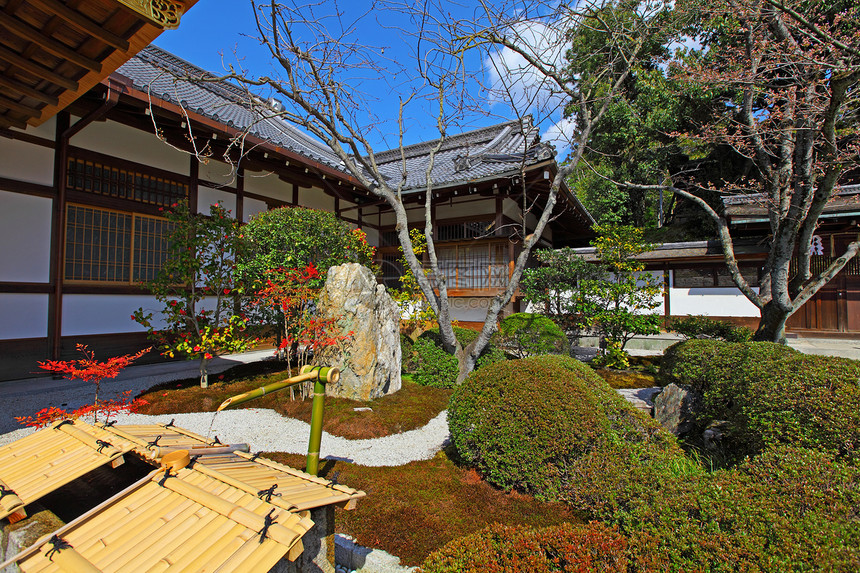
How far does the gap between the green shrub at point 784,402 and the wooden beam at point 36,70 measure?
253 inches

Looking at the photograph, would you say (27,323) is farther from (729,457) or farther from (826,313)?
(826,313)

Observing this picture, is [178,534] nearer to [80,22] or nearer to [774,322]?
[80,22]

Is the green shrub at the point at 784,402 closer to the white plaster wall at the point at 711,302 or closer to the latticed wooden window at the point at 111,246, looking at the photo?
the latticed wooden window at the point at 111,246

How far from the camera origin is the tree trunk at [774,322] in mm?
5602

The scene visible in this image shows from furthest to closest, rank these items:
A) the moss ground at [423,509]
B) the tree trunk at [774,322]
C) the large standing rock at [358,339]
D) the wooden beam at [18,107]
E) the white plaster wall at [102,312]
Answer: the white plaster wall at [102,312], the tree trunk at [774,322], the large standing rock at [358,339], the wooden beam at [18,107], the moss ground at [423,509]

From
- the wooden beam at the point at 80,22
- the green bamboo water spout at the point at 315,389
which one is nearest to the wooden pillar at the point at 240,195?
the wooden beam at the point at 80,22

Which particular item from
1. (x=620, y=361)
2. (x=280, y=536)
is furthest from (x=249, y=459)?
(x=620, y=361)

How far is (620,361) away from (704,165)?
43.3 ft

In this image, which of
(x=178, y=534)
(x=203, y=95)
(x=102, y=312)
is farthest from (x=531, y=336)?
(x=203, y=95)

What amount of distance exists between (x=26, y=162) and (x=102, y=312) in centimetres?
261

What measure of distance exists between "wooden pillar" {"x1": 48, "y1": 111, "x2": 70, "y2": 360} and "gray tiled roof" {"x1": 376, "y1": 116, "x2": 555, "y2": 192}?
665 cm

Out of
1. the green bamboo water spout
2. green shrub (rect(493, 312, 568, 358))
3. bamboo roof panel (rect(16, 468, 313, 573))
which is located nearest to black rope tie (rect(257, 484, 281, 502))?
bamboo roof panel (rect(16, 468, 313, 573))

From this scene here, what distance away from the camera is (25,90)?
371 cm

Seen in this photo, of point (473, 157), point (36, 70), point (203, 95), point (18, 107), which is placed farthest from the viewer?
point (473, 157)
